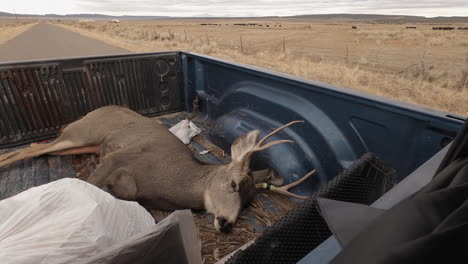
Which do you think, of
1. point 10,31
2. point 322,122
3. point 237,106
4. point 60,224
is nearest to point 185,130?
point 237,106

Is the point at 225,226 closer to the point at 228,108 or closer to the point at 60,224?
the point at 60,224

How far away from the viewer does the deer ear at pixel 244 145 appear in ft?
9.86

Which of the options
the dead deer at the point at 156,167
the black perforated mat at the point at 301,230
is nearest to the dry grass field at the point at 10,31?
the dead deer at the point at 156,167

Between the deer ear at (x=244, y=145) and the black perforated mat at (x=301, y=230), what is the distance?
1.20 metres

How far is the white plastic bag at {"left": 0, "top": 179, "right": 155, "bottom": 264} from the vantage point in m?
1.38

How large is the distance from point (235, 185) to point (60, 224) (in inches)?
71.9

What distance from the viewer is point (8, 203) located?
1706mm

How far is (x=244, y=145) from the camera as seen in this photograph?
310 centimetres

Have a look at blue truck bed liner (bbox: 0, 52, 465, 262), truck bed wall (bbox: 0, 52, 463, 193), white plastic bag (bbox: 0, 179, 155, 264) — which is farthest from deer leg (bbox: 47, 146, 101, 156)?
white plastic bag (bbox: 0, 179, 155, 264)

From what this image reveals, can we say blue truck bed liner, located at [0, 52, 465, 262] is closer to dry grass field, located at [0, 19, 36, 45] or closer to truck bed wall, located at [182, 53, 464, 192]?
truck bed wall, located at [182, 53, 464, 192]

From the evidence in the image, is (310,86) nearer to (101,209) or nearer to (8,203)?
(101,209)

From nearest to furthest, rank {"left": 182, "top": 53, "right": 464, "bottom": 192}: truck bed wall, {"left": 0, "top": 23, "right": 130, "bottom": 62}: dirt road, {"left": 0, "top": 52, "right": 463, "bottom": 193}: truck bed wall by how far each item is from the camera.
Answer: {"left": 182, "top": 53, "right": 464, "bottom": 192}: truck bed wall, {"left": 0, "top": 52, "right": 463, "bottom": 193}: truck bed wall, {"left": 0, "top": 23, "right": 130, "bottom": 62}: dirt road

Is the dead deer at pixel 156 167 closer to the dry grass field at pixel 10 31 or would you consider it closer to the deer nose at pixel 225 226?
the deer nose at pixel 225 226

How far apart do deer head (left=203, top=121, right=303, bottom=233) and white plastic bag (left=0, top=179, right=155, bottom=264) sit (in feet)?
4.09
